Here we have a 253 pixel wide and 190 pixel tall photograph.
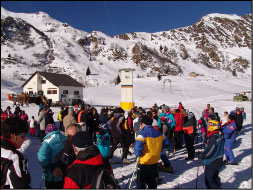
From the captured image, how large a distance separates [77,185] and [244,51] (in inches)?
9014

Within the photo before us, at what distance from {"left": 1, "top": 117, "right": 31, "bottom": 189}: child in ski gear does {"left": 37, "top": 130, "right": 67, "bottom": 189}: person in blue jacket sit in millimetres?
850

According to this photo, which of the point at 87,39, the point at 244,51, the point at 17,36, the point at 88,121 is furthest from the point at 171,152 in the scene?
the point at 244,51

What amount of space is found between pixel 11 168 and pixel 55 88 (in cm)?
3475

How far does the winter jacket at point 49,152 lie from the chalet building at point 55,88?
32103mm

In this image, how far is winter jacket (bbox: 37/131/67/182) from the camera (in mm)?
3387

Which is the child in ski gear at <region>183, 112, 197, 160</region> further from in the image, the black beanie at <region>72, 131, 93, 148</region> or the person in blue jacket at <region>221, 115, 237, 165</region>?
the black beanie at <region>72, 131, 93, 148</region>

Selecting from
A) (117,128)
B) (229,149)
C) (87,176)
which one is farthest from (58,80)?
(87,176)

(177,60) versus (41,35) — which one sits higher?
(41,35)

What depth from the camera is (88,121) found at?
30.2ft

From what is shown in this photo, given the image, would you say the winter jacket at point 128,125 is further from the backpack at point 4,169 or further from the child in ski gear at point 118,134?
the backpack at point 4,169

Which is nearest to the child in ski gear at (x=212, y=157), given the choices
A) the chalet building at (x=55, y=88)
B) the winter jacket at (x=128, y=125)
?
the winter jacket at (x=128, y=125)

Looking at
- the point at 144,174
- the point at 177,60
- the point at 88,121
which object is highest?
the point at 177,60

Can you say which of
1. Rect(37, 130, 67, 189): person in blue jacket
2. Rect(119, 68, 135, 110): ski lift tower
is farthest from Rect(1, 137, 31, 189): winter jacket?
Rect(119, 68, 135, 110): ski lift tower

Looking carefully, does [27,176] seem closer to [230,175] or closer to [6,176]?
[6,176]
